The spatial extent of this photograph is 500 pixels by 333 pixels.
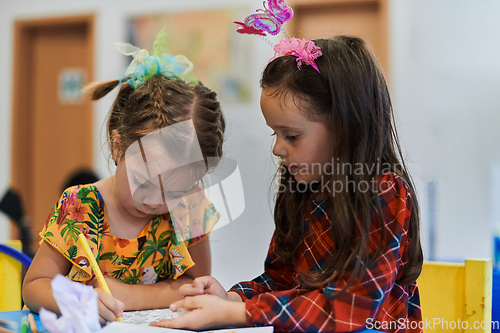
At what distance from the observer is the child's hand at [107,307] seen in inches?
20.6

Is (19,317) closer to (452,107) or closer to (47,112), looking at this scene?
(452,107)

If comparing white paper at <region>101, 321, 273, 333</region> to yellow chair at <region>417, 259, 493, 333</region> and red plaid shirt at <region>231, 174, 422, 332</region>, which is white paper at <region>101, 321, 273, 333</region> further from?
yellow chair at <region>417, 259, 493, 333</region>

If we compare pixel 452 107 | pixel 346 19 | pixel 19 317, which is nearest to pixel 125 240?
pixel 19 317

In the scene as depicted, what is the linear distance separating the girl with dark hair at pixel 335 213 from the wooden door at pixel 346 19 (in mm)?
1514

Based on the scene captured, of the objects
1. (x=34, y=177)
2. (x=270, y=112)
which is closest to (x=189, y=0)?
(x=34, y=177)

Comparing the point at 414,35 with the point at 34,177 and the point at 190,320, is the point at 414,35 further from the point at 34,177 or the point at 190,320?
the point at 34,177

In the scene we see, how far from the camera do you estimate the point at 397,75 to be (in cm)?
204

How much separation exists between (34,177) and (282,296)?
2556mm

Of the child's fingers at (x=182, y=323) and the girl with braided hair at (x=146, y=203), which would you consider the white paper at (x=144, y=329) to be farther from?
the girl with braided hair at (x=146, y=203)

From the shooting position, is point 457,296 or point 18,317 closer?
point 18,317

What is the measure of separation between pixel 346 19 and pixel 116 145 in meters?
1.71

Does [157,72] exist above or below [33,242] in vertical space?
above

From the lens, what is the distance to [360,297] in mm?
528

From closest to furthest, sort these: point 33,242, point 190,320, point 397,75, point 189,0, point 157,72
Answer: point 190,320
point 157,72
point 33,242
point 397,75
point 189,0
